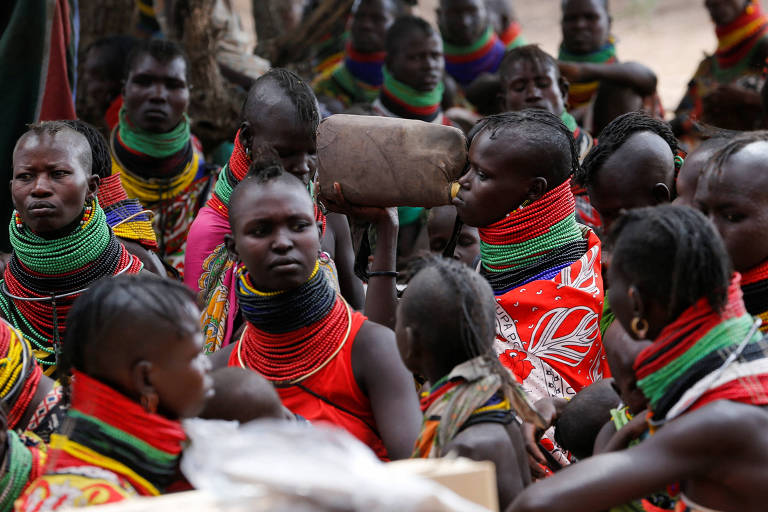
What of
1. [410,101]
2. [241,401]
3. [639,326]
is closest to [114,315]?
[241,401]

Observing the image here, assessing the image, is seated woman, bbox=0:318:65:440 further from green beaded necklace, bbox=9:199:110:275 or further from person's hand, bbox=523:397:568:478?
person's hand, bbox=523:397:568:478

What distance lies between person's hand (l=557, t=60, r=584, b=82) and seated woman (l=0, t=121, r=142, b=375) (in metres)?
3.58

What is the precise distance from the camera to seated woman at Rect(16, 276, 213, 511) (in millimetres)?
2137

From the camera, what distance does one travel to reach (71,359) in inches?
91.2

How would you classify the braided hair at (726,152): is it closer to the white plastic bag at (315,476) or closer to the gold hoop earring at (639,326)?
the gold hoop earring at (639,326)

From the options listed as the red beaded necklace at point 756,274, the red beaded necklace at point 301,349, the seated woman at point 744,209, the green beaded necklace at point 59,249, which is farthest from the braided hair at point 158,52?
the red beaded necklace at point 756,274

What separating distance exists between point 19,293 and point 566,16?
469cm

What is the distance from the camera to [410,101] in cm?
628

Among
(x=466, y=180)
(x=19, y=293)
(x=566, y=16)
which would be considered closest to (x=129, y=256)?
(x=19, y=293)

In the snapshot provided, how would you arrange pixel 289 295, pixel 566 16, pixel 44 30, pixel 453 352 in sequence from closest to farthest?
pixel 453 352, pixel 289 295, pixel 44 30, pixel 566 16

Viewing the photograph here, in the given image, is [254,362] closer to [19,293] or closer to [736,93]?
[19,293]

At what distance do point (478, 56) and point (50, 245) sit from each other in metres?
4.53

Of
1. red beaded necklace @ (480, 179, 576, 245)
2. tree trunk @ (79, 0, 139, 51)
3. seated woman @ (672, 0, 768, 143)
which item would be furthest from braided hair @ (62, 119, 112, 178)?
seated woman @ (672, 0, 768, 143)

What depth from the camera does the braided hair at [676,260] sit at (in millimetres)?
2252
